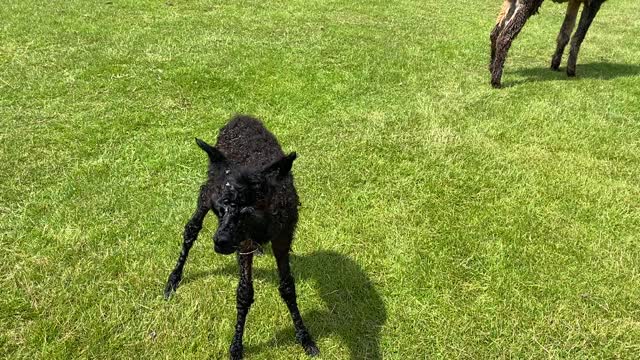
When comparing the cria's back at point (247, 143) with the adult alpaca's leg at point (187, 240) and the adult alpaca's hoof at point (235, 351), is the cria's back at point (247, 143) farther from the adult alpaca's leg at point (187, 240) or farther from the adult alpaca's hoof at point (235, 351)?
the adult alpaca's hoof at point (235, 351)

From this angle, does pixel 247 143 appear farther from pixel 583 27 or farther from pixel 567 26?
pixel 567 26

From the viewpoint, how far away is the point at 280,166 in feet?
10.6

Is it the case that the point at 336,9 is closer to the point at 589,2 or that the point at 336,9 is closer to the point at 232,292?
the point at 589,2

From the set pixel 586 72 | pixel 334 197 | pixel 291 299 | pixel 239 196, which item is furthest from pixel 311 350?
pixel 586 72

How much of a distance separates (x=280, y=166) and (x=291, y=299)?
1665 millimetres

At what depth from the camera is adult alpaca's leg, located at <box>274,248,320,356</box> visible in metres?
4.20

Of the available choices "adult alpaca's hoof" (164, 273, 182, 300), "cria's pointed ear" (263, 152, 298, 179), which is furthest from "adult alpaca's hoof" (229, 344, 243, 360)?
"cria's pointed ear" (263, 152, 298, 179)

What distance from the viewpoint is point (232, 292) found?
17.1ft

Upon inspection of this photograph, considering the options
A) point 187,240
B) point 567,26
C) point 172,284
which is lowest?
point 172,284

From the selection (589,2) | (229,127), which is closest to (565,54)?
(589,2)

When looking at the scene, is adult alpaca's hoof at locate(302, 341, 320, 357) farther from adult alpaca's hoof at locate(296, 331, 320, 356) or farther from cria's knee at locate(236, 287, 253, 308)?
cria's knee at locate(236, 287, 253, 308)

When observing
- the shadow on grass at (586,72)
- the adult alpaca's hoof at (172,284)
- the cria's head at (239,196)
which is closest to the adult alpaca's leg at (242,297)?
the cria's head at (239,196)

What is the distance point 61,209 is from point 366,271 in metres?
4.00

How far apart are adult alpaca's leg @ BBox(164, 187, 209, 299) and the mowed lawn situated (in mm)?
131
